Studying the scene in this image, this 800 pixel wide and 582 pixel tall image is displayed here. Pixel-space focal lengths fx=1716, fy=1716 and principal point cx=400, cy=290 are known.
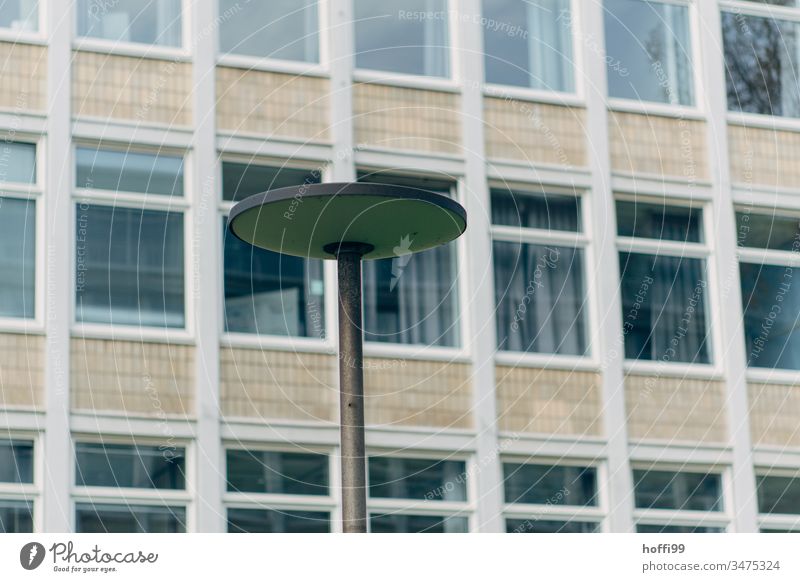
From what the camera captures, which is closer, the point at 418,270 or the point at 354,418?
the point at 354,418

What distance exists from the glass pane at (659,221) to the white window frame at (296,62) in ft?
13.7

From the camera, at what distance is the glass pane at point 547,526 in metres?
19.8

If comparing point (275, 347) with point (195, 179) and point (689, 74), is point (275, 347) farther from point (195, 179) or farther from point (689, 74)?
point (689, 74)

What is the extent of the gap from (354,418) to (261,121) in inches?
273

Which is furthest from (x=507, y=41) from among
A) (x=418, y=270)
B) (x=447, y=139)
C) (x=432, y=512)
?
(x=432, y=512)

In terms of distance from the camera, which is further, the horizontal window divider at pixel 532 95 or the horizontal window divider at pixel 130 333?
the horizontal window divider at pixel 532 95

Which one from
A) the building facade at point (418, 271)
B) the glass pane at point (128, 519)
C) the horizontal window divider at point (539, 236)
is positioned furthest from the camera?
the horizontal window divider at point (539, 236)

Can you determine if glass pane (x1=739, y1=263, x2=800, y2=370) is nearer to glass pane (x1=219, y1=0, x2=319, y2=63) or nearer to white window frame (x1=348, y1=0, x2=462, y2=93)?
white window frame (x1=348, y1=0, x2=462, y2=93)

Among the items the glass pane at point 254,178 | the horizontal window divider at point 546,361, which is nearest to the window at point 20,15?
A: the glass pane at point 254,178

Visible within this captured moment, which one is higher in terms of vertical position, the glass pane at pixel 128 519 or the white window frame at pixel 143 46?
the white window frame at pixel 143 46

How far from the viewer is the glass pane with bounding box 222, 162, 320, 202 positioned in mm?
19516

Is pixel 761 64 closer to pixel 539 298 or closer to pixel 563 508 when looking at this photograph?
pixel 539 298

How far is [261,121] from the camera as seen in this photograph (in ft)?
64.2

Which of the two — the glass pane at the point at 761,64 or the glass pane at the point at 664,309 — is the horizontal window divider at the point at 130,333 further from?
the glass pane at the point at 761,64
